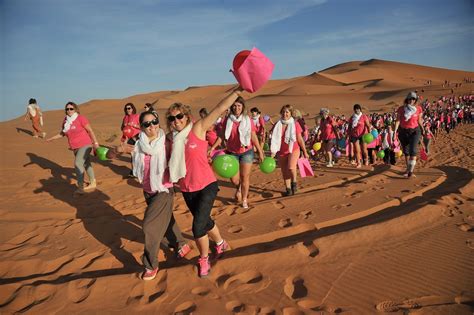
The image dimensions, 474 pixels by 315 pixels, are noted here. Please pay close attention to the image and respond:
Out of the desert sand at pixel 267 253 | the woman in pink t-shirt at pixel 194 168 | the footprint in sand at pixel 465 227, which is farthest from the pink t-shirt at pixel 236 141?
the footprint in sand at pixel 465 227

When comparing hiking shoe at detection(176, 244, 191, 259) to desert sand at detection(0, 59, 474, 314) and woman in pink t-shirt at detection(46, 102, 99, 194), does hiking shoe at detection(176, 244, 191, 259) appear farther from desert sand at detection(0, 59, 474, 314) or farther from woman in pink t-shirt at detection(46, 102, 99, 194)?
woman in pink t-shirt at detection(46, 102, 99, 194)

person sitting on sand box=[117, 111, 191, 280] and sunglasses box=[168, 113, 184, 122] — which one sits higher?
sunglasses box=[168, 113, 184, 122]

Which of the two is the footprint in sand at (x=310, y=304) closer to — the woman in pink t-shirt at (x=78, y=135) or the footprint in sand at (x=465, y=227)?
the footprint in sand at (x=465, y=227)

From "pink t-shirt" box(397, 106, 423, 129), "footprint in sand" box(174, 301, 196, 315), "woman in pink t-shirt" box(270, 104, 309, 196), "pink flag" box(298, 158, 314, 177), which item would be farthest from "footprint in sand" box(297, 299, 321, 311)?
"pink t-shirt" box(397, 106, 423, 129)

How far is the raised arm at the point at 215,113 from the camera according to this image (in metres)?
3.20

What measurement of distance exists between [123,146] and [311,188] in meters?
4.92

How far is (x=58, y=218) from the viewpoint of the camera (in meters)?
6.00

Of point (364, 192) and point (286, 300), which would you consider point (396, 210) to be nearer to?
point (364, 192)

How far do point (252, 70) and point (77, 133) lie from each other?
522cm

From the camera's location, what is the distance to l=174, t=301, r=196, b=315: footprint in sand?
9.72ft

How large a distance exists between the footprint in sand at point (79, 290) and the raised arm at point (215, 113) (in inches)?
81.5

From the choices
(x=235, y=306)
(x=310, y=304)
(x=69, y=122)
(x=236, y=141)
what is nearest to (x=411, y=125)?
(x=236, y=141)

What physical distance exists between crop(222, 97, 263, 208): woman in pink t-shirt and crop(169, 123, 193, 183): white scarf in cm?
235

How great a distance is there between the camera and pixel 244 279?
135 inches
